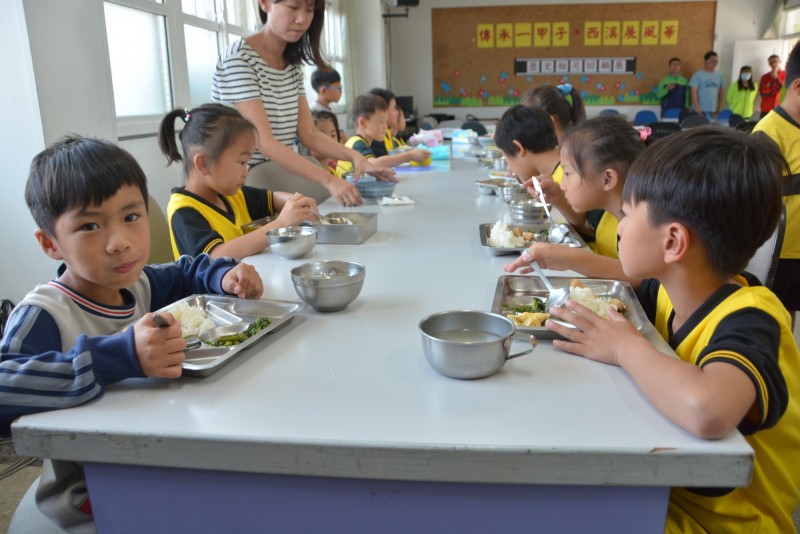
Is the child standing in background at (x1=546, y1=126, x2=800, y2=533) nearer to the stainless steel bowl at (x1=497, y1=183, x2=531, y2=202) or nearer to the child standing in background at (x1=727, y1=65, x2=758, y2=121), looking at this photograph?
the stainless steel bowl at (x1=497, y1=183, x2=531, y2=202)

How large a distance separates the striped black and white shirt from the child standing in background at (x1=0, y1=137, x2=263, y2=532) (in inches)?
40.6

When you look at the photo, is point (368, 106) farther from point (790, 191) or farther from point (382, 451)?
point (382, 451)

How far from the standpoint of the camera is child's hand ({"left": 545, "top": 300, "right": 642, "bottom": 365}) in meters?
0.88

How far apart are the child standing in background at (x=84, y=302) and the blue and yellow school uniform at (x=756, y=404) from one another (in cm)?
73

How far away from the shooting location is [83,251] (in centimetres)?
99

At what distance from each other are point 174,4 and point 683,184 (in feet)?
10.7

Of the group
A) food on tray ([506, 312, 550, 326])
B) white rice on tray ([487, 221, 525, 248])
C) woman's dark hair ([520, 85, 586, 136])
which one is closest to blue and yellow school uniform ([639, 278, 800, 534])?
food on tray ([506, 312, 550, 326])

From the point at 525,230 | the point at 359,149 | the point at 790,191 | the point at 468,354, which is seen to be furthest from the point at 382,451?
the point at 359,149

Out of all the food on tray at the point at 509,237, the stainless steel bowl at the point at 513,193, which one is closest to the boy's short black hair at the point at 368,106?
the stainless steel bowl at the point at 513,193

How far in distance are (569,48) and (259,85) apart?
8566mm

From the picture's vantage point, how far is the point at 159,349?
0.81 m

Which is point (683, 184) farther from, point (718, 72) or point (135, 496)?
point (718, 72)

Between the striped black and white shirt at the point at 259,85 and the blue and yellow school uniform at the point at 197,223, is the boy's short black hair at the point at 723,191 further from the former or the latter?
the striped black and white shirt at the point at 259,85

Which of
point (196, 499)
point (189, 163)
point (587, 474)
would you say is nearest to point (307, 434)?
point (196, 499)
